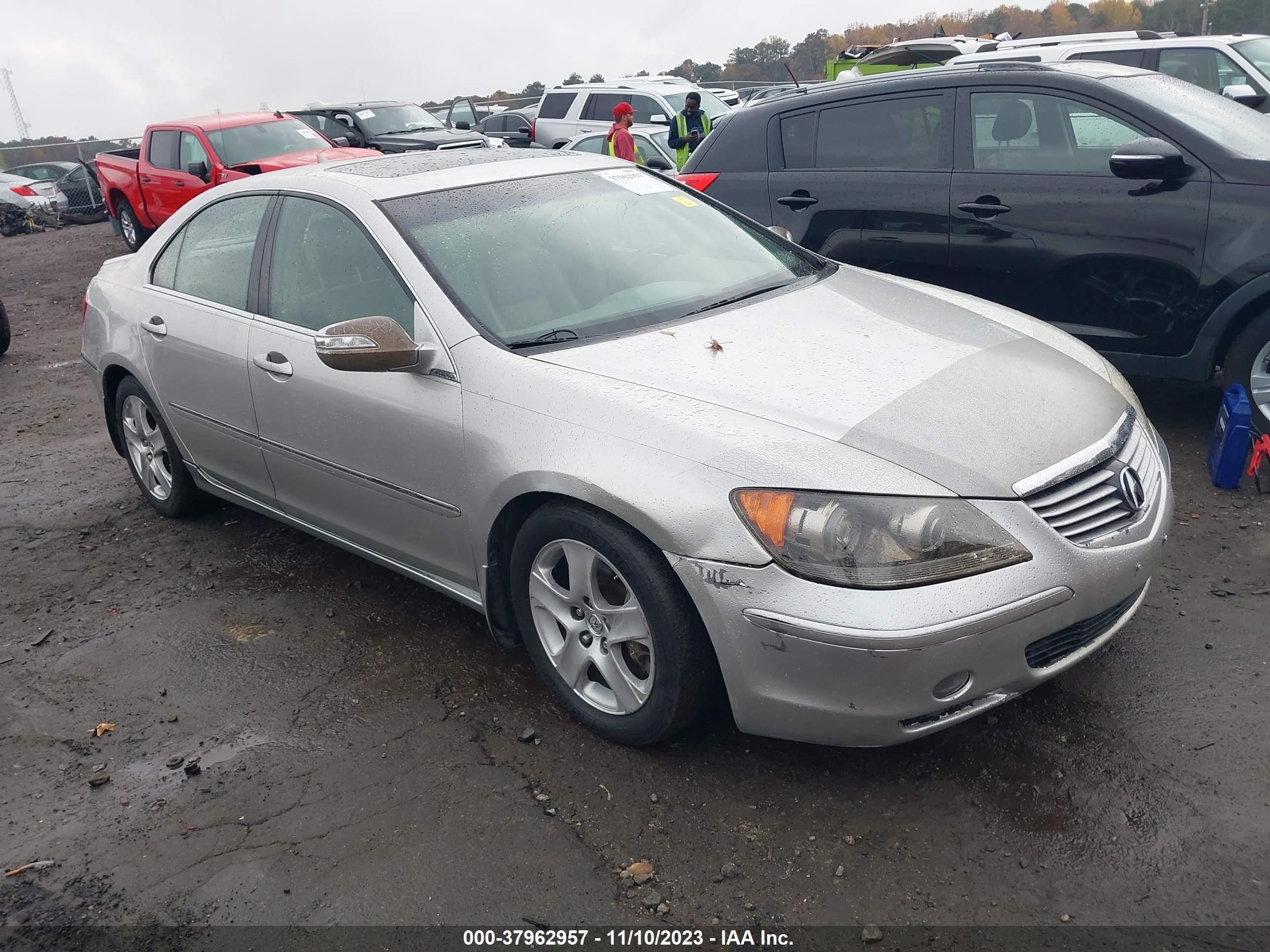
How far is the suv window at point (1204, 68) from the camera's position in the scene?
30.5 feet

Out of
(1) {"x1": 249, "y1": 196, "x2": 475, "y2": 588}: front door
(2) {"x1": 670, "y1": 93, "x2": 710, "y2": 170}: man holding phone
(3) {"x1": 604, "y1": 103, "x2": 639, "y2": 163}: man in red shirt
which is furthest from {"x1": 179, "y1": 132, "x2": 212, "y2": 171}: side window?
(1) {"x1": 249, "y1": 196, "x2": 475, "y2": 588}: front door

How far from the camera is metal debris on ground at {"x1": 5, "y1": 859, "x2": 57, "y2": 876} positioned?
274 centimetres

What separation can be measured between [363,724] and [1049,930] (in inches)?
79.0

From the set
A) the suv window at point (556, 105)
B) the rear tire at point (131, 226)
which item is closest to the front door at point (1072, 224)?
the rear tire at point (131, 226)

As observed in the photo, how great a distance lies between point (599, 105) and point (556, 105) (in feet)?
3.65

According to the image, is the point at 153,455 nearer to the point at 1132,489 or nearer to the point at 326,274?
the point at 326,274

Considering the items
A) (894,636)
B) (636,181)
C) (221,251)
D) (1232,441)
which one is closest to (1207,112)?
(1232,441)

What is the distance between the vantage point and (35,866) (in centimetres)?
276

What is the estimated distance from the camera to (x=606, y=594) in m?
2.95

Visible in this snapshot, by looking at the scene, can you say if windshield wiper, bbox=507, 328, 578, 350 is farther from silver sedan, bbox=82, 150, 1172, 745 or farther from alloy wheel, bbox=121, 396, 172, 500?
alloy wheel, bbox=121, 396, 172, 500

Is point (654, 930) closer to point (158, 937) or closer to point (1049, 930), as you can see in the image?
point (1049, 930)

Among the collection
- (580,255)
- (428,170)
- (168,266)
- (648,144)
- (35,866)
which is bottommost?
(35,866)

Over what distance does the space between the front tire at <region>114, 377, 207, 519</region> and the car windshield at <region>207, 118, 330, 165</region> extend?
8.26 m

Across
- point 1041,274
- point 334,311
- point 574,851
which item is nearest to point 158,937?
point 574,851
